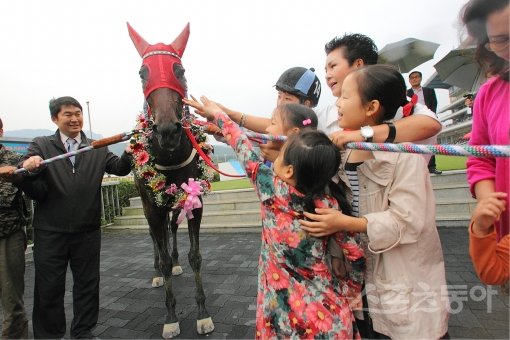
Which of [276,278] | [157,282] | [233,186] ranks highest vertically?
[276,278]

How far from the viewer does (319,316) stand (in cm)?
137

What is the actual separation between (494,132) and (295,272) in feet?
3.55

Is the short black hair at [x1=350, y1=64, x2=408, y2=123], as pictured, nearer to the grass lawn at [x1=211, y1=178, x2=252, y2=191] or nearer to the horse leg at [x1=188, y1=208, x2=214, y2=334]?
the horse leg at [x1=188, y1=208, x2=214, y2=334]

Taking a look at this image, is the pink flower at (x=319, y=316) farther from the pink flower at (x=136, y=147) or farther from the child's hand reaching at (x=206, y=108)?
the pink flower at (x=136, y=147)

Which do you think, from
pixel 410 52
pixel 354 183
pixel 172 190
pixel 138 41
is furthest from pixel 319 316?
pixel 410 52

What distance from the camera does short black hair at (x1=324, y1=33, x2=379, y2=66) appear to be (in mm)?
1835

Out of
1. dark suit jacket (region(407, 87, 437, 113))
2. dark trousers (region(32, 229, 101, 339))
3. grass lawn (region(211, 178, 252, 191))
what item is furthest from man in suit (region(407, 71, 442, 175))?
dark trousers (region(32, 229, 101, 339))

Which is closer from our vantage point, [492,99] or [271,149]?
[492,99]

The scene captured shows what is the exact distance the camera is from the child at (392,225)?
4.20 feet

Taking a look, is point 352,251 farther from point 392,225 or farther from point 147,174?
point 147,174

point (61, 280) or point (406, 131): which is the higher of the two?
point (406, 131)

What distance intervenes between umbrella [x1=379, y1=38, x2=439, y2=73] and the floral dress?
28.4ft

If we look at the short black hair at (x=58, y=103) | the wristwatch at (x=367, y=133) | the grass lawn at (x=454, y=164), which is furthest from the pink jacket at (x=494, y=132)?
the grass lawn at (x=454, y=164)

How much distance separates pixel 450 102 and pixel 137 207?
50.7 meters
